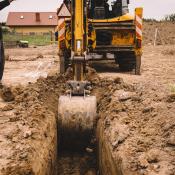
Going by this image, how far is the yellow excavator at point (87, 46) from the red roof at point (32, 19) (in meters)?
55.2

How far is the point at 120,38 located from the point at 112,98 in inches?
158

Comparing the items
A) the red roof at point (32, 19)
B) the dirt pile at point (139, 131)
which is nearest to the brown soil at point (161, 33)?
the dirt pile at point (139, 131)

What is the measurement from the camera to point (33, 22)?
66.3 meters

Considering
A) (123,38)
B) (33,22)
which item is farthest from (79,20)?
(33,22)

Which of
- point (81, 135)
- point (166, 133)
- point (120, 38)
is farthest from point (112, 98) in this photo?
point (120, 38)

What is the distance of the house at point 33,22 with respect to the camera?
6606 centimetres

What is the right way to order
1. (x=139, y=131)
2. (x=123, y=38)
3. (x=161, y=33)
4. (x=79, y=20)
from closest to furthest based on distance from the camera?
(x=139, y=131)
(x=79, y=20)
(x=123, y=38)
(x=161, y=33)

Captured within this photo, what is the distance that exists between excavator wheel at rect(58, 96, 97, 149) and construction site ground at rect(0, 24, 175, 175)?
198 millimetres

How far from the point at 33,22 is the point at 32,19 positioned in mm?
988

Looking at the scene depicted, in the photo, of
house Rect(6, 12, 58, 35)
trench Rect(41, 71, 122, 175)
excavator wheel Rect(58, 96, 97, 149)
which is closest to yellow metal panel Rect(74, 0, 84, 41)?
excavator wheel Rect(58, 96, 97, 149)

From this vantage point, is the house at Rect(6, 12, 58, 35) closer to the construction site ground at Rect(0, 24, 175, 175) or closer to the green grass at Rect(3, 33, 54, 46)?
the green grass at Rect(3, 33, 54, 46)

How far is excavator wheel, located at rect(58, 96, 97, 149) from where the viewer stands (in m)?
6.14

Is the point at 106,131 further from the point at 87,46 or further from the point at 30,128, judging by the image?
the point at 87,46

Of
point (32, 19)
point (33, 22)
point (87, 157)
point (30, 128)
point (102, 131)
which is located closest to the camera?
point (30, 128)
